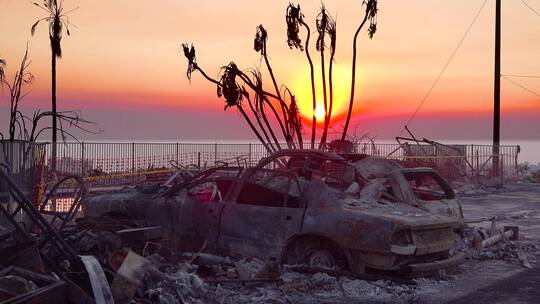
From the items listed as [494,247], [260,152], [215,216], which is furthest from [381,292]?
[260,152]

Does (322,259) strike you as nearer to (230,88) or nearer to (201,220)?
(201,220)

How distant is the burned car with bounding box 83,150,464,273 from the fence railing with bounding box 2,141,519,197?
52.1 feet

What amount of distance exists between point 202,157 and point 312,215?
Answer: 2385 cm

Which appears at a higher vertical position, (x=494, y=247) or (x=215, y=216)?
(x=215, y=216)

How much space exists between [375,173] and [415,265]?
162 centimetres

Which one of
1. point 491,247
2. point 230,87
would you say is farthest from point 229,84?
point 491,247

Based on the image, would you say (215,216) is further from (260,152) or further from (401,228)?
(260,152)

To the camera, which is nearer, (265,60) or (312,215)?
(312,215)

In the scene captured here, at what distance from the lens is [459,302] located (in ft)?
25.1

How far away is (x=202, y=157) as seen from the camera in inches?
1258

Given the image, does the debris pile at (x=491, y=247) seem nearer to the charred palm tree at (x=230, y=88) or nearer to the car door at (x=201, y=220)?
the car door at (x=201, y=220)

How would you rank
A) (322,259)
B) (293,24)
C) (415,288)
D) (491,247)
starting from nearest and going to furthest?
(415,288) < (322,259) < (491,247) < (293,24)

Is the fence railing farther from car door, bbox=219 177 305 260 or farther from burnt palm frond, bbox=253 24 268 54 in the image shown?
car door, bbox=219 177 305 260

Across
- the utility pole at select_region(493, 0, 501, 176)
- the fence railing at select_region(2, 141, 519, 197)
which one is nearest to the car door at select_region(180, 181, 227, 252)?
the fence railing at select_region(2, 141, 519, 197)
